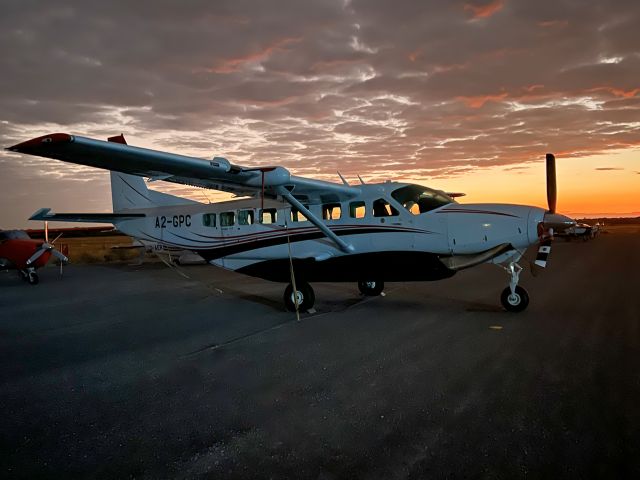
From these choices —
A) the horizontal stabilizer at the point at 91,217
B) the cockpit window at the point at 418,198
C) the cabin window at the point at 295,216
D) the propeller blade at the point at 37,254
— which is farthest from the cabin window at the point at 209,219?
the propeller blade at the point at 37,254

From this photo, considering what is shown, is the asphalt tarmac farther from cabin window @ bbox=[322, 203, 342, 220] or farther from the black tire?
cabin window @ bbox=[322, 203, 342, 220]

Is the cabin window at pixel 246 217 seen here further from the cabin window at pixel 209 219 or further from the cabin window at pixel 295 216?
the cabin window at pixel 295 216

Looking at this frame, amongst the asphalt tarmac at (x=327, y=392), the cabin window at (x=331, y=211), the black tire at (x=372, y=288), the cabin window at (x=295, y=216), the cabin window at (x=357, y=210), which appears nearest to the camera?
the asphalt tarmac at (x=327, y=392)

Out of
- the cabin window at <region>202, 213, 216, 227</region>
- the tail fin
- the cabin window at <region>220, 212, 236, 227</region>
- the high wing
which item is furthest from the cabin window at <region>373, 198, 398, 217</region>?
the tail fin

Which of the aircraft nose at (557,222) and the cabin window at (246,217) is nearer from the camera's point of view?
the aircraft nose at (557,222)

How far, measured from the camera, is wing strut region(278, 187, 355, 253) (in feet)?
27.8

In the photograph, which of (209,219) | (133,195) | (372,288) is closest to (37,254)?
(133,195)

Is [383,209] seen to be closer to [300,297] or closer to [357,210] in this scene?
[357,210]

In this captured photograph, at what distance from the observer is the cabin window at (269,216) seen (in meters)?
10.4

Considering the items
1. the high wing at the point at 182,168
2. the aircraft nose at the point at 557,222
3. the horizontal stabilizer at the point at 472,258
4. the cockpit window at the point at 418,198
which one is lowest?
the horizontal stabilizer at the point at 472,258

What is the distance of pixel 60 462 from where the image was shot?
3.15 meters

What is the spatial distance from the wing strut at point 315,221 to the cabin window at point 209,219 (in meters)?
3.21

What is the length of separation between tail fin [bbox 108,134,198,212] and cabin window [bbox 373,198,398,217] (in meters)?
6.64

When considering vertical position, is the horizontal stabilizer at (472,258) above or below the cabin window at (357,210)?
below
